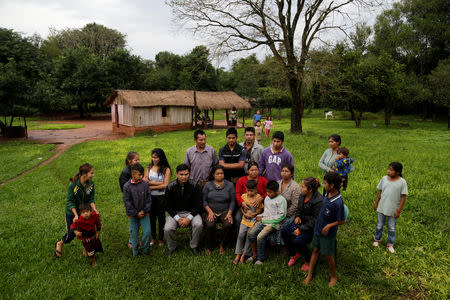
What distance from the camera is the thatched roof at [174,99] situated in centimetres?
2112

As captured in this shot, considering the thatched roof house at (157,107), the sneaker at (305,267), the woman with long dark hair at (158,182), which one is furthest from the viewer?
the thatched roof house at (157,107)

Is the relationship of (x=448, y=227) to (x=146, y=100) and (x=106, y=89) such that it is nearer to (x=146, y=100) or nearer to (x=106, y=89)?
(x=146, y=100)

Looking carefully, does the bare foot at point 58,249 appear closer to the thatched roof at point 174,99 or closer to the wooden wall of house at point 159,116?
the thatched roof at point 174,99

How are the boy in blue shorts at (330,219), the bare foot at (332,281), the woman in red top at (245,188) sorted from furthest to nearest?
the woman in red top at (245,188), the bare foot at (332,281), the boy in blue shorts at (330,219)

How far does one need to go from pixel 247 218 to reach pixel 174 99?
797 inches

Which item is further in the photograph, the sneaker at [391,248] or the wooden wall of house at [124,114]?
the wooden wall of house at [124,114]

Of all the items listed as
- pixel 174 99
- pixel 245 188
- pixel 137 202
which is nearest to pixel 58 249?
pixel 137 202

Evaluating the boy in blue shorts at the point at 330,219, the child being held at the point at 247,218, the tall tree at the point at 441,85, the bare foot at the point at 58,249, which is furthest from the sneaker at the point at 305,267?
the tall tree at the point at 441,85

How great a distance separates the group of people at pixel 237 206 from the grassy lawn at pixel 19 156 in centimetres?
775

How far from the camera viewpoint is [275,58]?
17.6 metres

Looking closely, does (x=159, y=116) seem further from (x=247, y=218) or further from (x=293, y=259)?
(x=293, y=259)

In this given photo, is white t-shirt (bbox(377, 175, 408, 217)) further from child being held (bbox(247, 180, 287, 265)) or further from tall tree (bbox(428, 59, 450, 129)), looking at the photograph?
tall tree (bbox(428, 59, 450, 129))

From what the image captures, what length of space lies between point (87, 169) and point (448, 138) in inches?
785

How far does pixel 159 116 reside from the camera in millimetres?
22641
